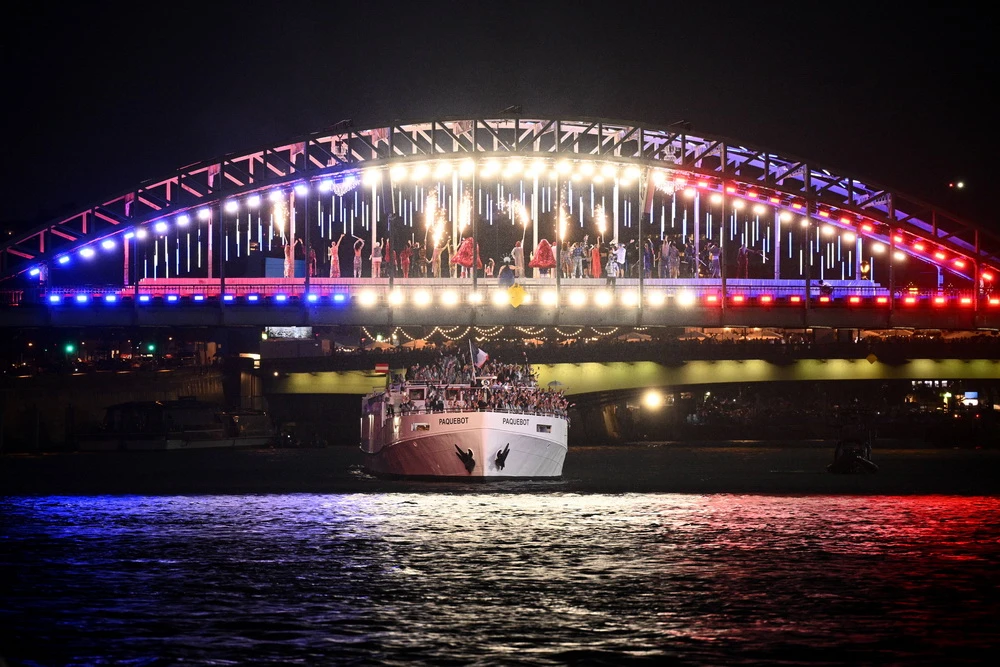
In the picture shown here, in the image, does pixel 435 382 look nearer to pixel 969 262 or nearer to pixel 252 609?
pixel 252 609

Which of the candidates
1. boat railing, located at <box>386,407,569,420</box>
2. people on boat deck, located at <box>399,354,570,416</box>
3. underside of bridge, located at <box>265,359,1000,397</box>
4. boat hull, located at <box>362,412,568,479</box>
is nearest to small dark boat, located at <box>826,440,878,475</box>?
people on boat deck, located at <box>399,354,570,416</box>

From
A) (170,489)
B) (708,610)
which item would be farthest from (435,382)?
(708,610)

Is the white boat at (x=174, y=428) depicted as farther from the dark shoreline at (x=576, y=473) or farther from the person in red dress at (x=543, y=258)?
the person in red dress at (x=543, y=258)

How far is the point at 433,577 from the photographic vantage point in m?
34.9

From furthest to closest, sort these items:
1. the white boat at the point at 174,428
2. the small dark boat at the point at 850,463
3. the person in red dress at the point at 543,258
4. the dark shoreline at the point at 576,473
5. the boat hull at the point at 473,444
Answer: the white boat at the point at 174,428
the person in red dress at the point at 543,258
the small dark boat at the point at 850,463
the dark shoreline at the point at 576,473
the boat hull at the point at 473,444

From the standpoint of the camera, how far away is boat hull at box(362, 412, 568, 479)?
6203cm

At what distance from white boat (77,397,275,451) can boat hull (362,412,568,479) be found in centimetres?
4045

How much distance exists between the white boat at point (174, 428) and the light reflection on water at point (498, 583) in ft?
150

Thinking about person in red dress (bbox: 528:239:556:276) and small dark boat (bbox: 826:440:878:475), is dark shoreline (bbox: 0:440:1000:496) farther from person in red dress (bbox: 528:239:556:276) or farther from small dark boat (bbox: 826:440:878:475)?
person in red dress (bbox: 528:239:556:276)

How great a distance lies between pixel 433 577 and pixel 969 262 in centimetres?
7719

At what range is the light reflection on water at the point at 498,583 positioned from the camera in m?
25.8

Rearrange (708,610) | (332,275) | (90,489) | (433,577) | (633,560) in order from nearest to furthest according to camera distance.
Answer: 1. (708,610)
2. (433,577)
3. (633,560)
4. (90,489)
5. (332,275)

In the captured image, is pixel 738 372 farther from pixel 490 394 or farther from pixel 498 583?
pixel 498 583

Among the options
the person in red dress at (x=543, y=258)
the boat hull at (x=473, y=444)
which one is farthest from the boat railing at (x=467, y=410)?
the person in red dress at (x=543, y=258)
